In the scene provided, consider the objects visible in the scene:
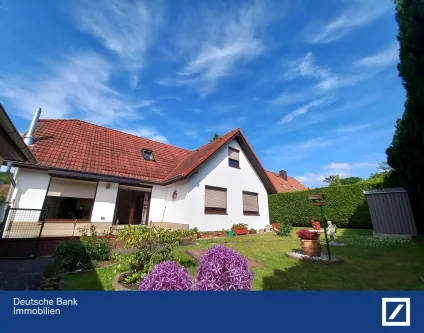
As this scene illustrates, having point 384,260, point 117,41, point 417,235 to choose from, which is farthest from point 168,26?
point 417,235

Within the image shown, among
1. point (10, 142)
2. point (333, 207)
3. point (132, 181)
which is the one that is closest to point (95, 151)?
point (132, 181)

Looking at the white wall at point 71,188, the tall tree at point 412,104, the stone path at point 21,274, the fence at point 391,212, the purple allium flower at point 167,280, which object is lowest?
the stone path at point 21,274

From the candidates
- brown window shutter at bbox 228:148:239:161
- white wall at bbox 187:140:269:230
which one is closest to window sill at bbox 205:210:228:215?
white wall at bbox 187:140:269:230

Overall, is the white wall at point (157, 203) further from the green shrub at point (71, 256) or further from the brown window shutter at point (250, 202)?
the green shrub at point (71, 256)

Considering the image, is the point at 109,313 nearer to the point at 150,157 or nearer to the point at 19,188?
the point at 19,188

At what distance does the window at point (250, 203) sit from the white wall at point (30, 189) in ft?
41.3

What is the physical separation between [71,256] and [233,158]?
12.3 metres

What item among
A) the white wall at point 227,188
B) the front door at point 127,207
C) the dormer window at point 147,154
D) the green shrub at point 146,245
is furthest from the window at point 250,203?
the green shrub at point 146,245

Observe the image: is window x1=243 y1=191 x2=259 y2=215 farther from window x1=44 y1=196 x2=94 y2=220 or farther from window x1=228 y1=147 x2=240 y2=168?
window x1=44 y1=196 x2=94 y2=220

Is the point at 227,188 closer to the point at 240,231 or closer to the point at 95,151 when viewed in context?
the point at 240,231

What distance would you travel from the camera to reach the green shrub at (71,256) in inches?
216

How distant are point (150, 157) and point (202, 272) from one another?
14376mm

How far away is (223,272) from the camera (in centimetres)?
290

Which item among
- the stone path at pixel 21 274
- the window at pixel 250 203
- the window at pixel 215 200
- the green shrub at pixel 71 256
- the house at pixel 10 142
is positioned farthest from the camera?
the window at pixel 250 203
